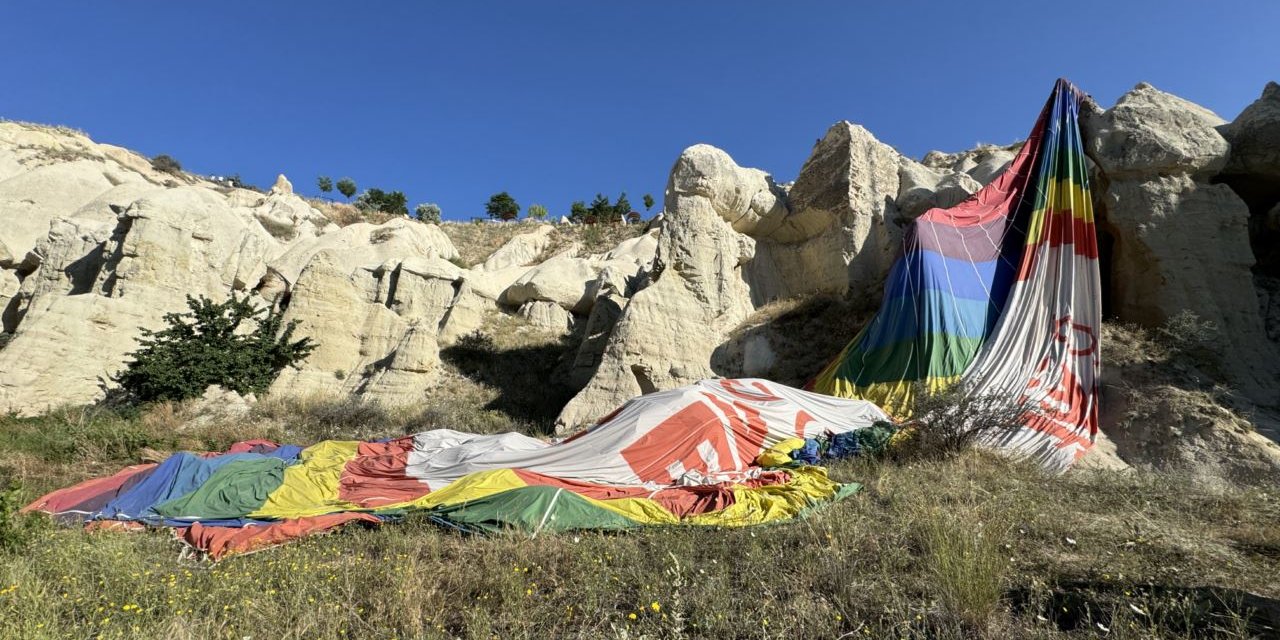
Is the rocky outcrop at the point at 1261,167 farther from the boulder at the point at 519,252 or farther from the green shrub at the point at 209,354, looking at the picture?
the boulder at the point at 519,252

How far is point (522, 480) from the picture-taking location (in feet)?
17.5

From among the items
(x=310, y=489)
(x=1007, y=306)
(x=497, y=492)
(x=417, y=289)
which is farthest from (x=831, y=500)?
(x=417, y=289)

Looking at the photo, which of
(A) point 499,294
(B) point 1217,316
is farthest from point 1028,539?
(A) point 499,294

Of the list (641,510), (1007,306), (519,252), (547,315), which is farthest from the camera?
(519,252)

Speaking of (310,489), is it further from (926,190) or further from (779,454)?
(926,190)

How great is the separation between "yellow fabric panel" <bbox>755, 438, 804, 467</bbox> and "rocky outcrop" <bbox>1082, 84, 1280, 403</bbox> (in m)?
7.33

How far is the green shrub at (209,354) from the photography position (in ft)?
34.1

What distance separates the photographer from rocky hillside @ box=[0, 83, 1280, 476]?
8.60 meters

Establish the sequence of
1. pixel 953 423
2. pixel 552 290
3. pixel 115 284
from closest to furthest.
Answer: pixel 953 423, pixel 115 284, pixel 552 290

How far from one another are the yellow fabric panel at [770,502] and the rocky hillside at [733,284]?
539 centimetres

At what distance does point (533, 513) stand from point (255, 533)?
6.87ft

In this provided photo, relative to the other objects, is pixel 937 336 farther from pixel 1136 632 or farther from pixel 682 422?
pixel 1136 632

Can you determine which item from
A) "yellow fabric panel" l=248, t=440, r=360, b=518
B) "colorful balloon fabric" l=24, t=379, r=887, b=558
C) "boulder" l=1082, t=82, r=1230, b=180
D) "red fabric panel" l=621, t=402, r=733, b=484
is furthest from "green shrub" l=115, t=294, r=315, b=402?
"boulder" l=1082, t=82, r=1230, b=180

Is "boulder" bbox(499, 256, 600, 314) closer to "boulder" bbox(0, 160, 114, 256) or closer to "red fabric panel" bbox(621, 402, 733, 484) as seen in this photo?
"red fabric panel" bbox(621, 402, 733, 484)
